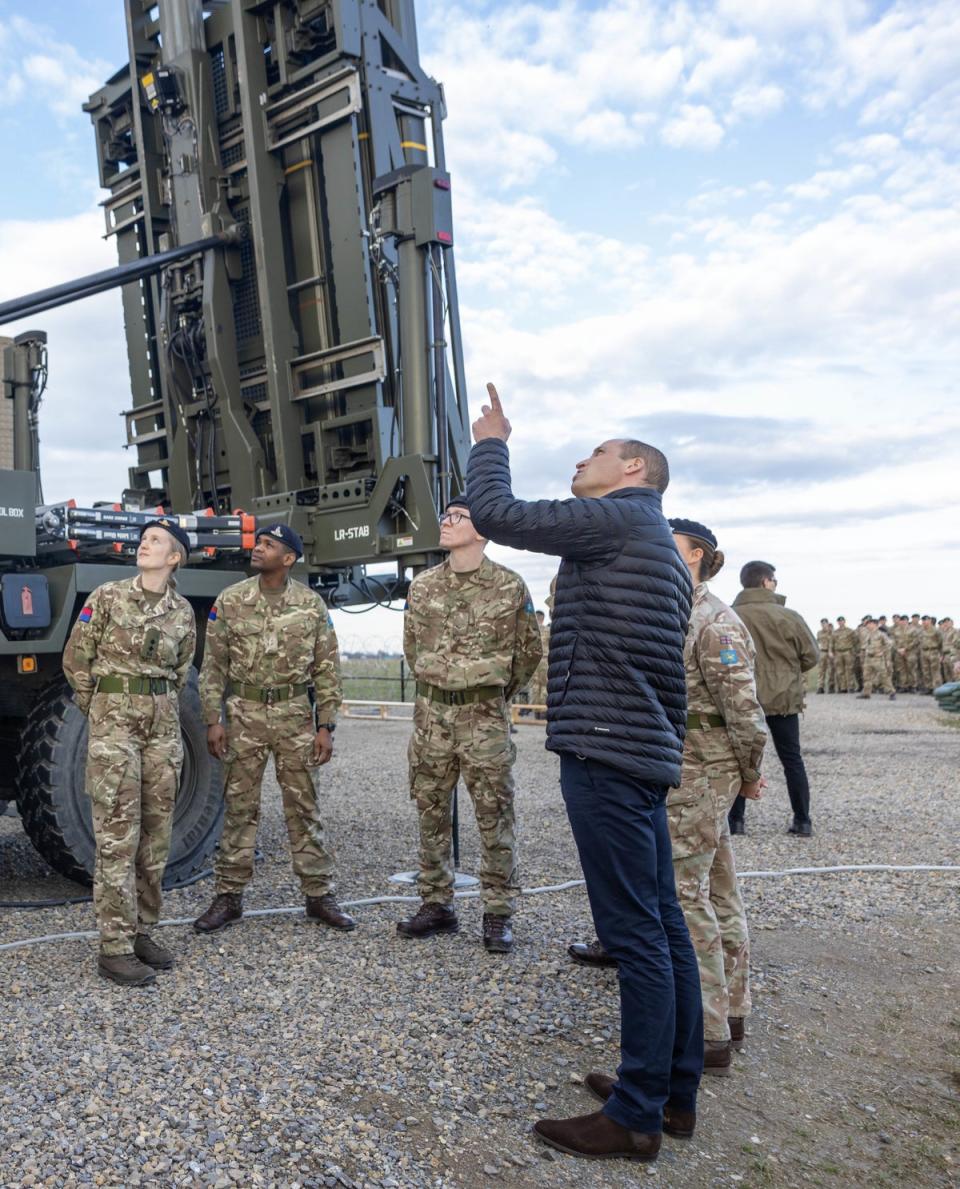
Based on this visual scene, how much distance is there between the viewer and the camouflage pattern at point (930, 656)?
23.4m

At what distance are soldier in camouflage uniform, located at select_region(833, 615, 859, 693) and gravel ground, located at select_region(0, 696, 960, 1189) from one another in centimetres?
1963

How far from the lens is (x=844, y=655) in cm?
2458

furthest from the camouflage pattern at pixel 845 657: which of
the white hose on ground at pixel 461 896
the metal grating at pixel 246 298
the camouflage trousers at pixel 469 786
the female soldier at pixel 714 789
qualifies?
the female soldier at pixel 714 789

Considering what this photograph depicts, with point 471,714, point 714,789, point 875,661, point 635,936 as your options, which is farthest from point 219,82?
point 875,661

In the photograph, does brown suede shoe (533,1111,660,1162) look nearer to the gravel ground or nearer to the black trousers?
the gravel ground

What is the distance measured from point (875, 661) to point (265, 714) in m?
20.6

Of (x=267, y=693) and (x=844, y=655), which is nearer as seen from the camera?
(x=267, y=693)

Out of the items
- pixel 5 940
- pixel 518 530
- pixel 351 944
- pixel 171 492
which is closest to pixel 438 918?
pixel 351 944

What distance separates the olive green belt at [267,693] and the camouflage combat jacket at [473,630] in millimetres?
525

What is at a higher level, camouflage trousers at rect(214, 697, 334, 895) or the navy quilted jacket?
the navy quilted jacket

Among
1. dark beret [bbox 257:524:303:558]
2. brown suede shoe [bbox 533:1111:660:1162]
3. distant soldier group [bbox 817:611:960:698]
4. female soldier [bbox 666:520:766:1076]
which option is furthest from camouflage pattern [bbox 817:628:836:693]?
brown suede shoe [bbox 533:1111:660:1162]

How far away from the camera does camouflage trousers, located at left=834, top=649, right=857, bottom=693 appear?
80.6 feet

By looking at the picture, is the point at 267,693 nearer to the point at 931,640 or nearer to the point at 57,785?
the point at 57,785

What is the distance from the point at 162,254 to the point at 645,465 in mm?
4575
